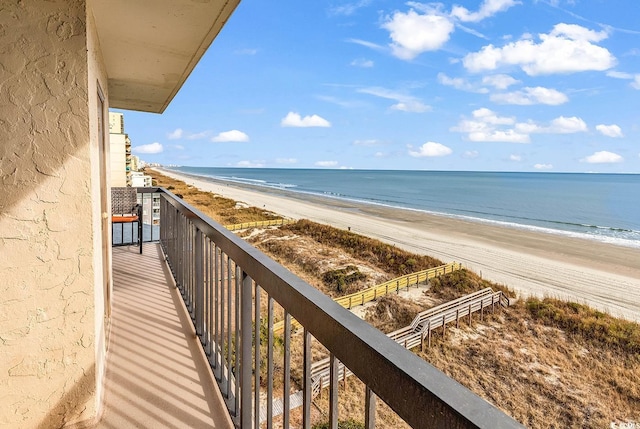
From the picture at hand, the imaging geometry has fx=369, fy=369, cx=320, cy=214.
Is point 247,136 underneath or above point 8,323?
above

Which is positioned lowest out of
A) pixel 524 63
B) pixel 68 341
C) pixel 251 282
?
pixel 68 341

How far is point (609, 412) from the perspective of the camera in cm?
684

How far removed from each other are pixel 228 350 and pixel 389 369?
4.27 feet

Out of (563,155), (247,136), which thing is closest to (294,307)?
(247,136)

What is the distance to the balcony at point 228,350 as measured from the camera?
1.68ft

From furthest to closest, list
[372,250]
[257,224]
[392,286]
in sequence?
1. [257,224]
2. [372,250]
3. [392,286]

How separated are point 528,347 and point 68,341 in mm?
9863

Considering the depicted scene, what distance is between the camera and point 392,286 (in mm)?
11602

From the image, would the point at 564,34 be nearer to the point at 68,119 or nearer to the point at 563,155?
the point at 563,155

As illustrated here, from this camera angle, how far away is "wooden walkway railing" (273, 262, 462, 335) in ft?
33.3

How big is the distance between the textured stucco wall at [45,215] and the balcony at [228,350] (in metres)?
0.32

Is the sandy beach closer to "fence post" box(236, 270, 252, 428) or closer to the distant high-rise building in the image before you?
the distant high-rise building

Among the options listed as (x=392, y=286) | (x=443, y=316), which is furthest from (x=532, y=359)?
(x=392, y=286)

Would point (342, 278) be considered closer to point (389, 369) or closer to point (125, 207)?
Result: point (125, 207)
